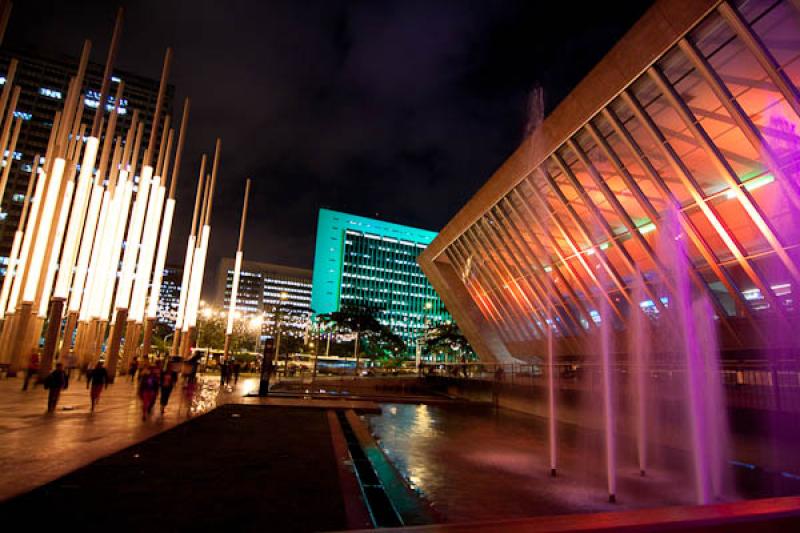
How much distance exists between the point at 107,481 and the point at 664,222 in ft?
61.5

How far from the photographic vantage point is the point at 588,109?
1692cm

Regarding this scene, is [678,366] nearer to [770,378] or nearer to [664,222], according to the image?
[770,378]

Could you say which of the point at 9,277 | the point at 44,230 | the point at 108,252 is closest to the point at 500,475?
the point at 44,230

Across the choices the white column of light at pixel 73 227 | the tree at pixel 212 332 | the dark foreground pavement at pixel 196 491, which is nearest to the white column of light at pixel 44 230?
the white column of light at pixel 73 227

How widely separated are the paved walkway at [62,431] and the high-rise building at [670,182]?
16884 mm

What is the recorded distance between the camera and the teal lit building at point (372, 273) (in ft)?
406

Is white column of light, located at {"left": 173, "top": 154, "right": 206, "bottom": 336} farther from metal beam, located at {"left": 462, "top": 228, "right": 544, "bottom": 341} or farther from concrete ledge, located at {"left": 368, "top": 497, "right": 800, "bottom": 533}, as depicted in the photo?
concrete ledge, located at {"left": 368, "top": 497, "right": 800, "bottom": 533}

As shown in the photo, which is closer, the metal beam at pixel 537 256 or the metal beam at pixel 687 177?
the metal beam at pixel 687 177

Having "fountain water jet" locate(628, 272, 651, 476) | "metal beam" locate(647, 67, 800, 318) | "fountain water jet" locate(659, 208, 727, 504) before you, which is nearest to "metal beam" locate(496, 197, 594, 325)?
"fountain water jet" locate(628, 272, 651, 476)

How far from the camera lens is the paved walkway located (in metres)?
6.26

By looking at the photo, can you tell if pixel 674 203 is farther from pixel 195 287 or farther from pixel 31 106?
pixel 31 106

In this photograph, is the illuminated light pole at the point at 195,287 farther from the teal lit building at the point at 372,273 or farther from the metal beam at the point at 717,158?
the teal lit building at the point at 372,273

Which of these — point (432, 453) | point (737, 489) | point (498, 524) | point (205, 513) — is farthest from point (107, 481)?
point (737, 489)

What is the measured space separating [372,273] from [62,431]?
11930cm
